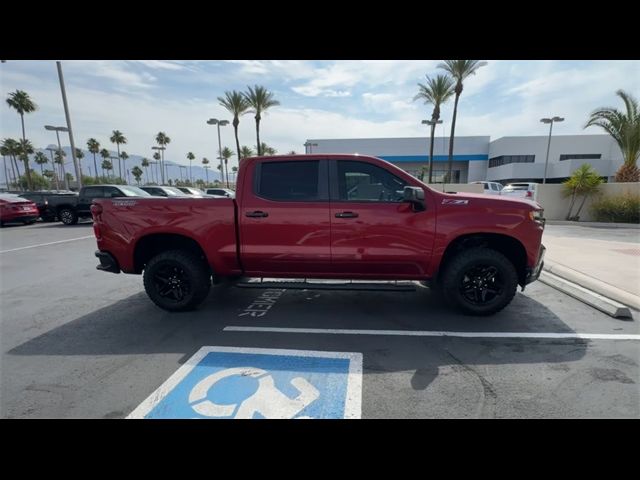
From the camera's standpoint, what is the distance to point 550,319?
406 cm

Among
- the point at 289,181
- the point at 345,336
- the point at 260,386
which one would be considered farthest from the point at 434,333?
the point at 289,181

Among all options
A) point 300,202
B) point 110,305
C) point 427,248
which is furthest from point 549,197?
point 110,305

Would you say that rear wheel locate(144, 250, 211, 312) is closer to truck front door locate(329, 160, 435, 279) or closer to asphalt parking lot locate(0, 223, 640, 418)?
asphalt parking lot locate(0, 223, 640, 418)

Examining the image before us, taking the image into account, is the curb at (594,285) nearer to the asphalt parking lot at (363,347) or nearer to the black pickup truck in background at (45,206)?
the asphalt parking lot at (363,347)

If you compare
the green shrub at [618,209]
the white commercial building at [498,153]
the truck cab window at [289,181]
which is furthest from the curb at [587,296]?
the white commercial building at [498,153]

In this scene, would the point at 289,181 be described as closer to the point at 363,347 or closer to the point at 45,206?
the point at 363,347

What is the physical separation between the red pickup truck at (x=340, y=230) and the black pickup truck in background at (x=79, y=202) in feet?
38.6

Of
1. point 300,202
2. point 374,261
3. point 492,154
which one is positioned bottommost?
point 374,261

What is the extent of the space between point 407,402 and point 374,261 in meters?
1.80

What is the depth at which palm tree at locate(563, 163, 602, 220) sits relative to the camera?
45.0 ft

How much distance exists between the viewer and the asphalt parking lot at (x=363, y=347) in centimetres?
250

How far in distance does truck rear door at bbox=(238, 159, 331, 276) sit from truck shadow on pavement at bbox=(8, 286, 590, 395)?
0.77 meters

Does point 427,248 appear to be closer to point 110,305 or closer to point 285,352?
point 285,352

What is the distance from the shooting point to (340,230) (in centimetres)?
392
